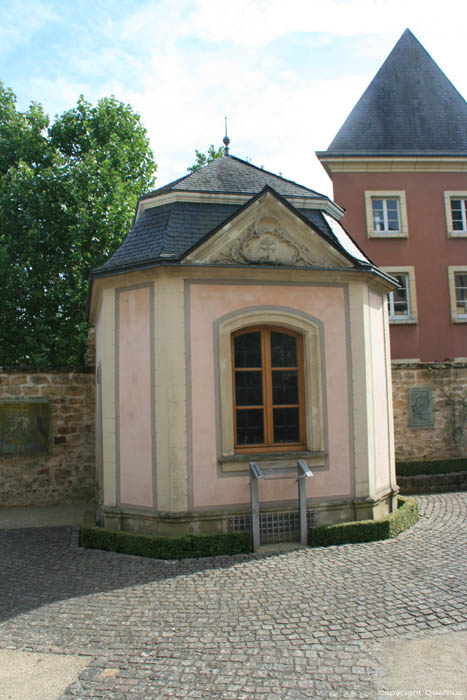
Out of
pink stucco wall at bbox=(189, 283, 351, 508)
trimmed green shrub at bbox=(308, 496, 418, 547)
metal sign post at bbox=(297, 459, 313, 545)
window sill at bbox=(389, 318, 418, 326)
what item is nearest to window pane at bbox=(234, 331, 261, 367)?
pink stucco wall at bbox=(189, 283, 351, 508)

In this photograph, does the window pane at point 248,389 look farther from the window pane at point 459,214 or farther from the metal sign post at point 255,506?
the window pane at point 459,214

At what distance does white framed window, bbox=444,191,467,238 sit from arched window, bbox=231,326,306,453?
14266 mm

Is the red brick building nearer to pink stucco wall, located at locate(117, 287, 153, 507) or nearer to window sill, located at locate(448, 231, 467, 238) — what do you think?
window sill, located at locate(448, 231, 467, 238)

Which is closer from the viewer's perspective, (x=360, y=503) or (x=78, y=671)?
(x=78, y=671)

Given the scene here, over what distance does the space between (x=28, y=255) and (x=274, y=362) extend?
16049 millimetres

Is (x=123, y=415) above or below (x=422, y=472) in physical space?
above

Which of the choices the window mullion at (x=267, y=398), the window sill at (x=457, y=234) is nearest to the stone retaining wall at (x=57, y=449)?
the window mullion at (x=267, y=398)

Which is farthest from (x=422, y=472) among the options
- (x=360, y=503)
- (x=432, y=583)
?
(x=432, y=583)

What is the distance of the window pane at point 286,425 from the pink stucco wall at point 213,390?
1.73 feet

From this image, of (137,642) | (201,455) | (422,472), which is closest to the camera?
(137,642)

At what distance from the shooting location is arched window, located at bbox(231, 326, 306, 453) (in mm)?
8758

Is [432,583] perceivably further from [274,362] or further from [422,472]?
[422,472]

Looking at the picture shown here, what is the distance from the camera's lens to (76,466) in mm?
12562

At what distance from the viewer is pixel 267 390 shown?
8859 mm
